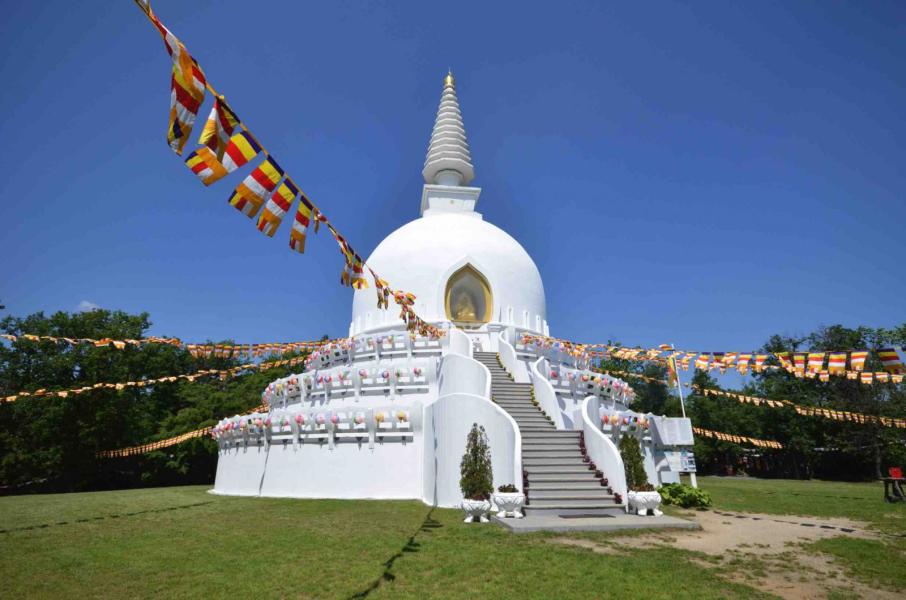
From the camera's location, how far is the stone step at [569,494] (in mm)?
11703

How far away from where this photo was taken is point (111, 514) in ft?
42.7

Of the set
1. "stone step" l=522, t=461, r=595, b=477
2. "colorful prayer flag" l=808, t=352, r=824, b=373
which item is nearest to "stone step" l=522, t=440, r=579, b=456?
"stone step" l=522, t=461, r=595, b=477

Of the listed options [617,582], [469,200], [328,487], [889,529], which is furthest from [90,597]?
[469,200]

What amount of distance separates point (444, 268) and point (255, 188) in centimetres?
1747

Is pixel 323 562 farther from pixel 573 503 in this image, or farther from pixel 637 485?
pixel 637 485

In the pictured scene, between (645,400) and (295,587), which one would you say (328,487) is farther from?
(645,400)

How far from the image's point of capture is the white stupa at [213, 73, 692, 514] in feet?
42.7

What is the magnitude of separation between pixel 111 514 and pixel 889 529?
18791 mm

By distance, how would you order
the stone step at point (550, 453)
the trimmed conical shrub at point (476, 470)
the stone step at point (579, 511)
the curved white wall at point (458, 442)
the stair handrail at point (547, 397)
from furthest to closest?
the stair handrail at point (547, 397) → the stone step at point (550, 453) → the curved white wall at point (458, 442) → the stone step at point (579, 511) → the trimmed conical shrub at point (476, 470)

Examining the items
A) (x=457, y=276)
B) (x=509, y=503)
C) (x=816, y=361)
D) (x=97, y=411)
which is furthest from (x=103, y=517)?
(x=816, y=361)

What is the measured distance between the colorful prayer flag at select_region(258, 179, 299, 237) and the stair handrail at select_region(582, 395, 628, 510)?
31.1 ft

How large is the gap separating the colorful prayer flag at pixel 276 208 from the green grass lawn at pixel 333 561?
549 cm

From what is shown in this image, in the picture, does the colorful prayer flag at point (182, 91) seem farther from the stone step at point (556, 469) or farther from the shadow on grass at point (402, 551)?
the stone step at point (556, 469)

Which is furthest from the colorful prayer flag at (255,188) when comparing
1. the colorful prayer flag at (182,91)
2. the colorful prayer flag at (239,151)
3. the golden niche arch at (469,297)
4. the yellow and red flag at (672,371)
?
the yellow and red flag at (672,371)
